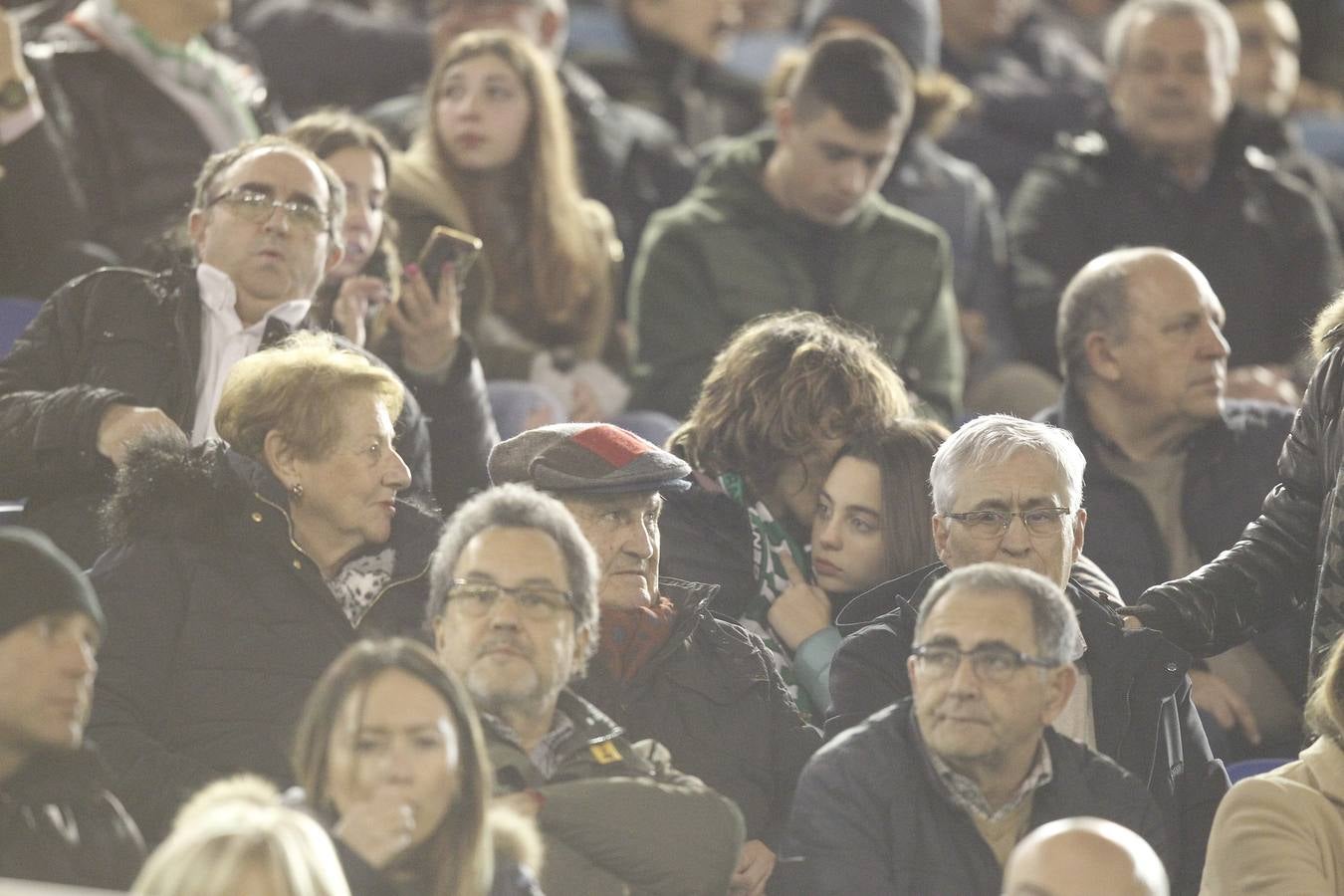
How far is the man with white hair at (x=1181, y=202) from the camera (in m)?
6.21

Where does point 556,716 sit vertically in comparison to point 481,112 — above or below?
below

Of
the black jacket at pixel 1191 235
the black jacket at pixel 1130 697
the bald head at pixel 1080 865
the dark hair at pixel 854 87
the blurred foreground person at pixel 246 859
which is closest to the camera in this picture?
the blurred foreground person at pixel 246 859

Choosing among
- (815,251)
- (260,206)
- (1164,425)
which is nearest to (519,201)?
(815,251)

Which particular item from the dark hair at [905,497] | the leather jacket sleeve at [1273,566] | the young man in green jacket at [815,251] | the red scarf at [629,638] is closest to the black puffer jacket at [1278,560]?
the leather jacket sleeve at [1273,566]

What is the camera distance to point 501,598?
3525mm

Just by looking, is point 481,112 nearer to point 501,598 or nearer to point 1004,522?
point 1004,522

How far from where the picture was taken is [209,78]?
5660 mm

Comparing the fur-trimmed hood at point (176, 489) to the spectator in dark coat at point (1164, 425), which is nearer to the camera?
the fur-trimmed hood at point (176, 489)

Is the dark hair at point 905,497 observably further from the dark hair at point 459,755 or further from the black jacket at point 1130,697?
the dark hair at point 459,755

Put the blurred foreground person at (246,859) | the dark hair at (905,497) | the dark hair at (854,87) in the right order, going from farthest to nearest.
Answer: the dark hair at (854,87) < the dark hair at (905,497) < the blurred foreground person at (246,859)

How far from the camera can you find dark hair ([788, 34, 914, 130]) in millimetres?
5559

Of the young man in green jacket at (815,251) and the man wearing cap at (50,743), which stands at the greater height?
the young man in green jacket at (815,251)

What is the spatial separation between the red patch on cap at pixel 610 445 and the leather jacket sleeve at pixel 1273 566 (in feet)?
2.79

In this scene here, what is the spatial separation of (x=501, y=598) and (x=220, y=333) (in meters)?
1.16
